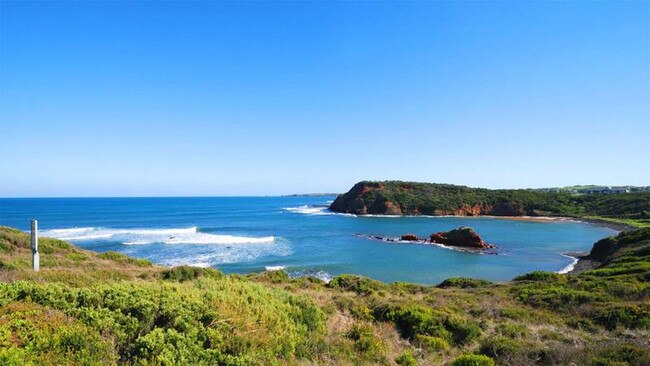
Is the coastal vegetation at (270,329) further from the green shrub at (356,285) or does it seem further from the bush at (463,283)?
the bush at (463,283)

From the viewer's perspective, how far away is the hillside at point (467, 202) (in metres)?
103

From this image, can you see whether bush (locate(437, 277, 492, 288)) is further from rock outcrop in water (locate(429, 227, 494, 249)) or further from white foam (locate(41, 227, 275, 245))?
white foam (locate(41, 227, 275, 245))

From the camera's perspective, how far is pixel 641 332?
394 inches

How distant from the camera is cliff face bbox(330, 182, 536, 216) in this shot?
110 metres

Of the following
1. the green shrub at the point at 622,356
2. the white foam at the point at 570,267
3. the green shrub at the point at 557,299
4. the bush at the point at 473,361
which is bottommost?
the white foam at the point at 570,267

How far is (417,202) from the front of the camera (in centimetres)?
11406

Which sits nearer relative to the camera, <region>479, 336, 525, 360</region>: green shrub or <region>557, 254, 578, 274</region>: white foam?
<region>479, 336, 525, 360</region>: green shrub

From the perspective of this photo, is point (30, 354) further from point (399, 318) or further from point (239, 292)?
point (399, 318)

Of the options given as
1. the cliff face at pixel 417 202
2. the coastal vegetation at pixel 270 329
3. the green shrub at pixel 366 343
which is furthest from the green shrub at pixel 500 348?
the cliff face at pixel 417 202

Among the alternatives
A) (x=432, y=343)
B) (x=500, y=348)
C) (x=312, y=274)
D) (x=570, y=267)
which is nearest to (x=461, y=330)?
(x=432, y=343)

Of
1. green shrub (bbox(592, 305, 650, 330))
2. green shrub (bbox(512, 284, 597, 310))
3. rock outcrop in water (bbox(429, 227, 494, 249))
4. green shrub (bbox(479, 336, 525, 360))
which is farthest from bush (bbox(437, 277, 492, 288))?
rock outcrop in water (bbox(429, 227, 494, 249))

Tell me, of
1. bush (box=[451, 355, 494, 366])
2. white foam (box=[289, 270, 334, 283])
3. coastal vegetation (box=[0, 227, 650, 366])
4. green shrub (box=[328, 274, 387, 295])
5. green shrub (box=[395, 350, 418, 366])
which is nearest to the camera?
coastal vegetation (box=[0, 227, 650, 366])

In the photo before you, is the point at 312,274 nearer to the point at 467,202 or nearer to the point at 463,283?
the point at 463,283

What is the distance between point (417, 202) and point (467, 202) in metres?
15.1
